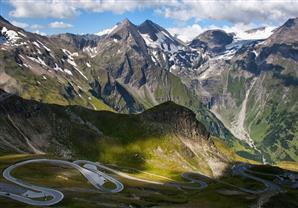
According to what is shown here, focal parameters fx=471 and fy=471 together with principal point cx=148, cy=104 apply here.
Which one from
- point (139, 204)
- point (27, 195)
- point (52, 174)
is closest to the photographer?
point (27, 195)

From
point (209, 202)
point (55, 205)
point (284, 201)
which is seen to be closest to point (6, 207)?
point (55, 205)

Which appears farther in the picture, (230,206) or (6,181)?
(230,206)

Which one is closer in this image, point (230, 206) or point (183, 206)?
point (183, 206)

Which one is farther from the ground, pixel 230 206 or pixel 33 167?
pixel 33 167

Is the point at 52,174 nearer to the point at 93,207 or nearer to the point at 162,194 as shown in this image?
the point at 162,194

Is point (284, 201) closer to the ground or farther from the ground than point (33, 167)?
closer to the ground

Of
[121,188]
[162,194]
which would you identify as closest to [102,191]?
[121,188]

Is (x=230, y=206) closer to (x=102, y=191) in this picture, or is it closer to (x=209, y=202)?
(x=209, y=202)

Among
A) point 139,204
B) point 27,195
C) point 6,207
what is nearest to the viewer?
point 6,207

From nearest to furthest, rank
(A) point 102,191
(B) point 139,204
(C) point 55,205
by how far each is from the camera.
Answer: (C) point 55,205 < (B) point 139,204 < (A) point 102,191
